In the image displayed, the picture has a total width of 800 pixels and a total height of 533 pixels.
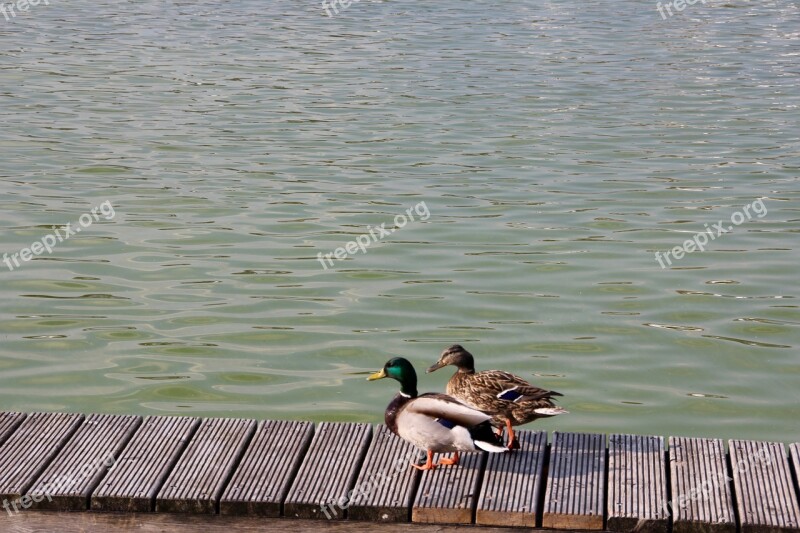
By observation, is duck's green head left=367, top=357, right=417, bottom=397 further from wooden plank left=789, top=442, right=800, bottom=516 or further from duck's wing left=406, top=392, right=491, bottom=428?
wooden plank left=789, top=442, right=800, bottom=516

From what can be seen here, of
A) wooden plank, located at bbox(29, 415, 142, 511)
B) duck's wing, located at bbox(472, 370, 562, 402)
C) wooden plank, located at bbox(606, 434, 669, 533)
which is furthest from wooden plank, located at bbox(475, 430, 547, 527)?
wooden plank, located at bbox(29, 415, 142, 511)

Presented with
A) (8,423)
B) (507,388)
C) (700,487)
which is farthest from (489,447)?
(8,423)

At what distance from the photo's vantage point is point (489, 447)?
558 centimetres

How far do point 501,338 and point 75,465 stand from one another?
4.13 m

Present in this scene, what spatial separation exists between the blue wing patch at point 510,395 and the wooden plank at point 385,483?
59cm

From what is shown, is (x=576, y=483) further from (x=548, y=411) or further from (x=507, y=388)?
(x=507, y=388)

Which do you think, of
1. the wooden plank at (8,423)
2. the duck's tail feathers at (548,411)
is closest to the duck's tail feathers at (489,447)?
the duck's tail feathers at (548,411)

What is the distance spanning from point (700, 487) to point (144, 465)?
249cm

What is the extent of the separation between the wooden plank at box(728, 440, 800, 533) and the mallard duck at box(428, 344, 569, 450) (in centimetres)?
87

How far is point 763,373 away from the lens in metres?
8.70

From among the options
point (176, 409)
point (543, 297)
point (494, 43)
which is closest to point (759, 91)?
point (494, 43)

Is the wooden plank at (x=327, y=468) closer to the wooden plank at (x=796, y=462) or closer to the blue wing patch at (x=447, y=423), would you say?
the blue wing patch at (x=447, y=423)

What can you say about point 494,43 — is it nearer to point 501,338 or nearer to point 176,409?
point 501,338

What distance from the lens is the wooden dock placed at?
211 inches
